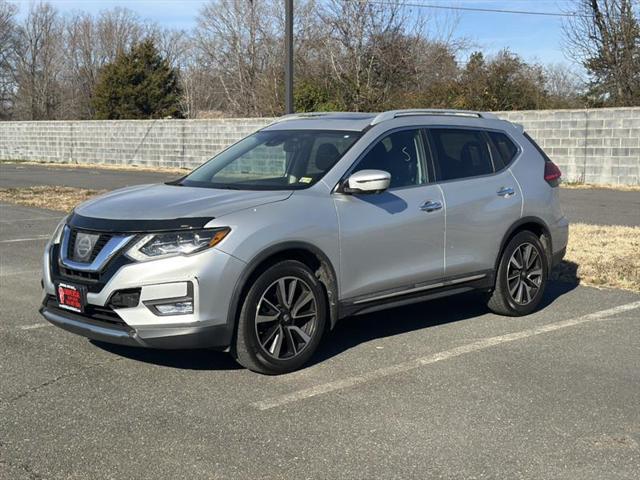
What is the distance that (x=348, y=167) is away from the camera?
5539mm

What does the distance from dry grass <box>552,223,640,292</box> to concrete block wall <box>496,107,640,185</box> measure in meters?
8.72

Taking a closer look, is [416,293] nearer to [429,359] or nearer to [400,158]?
[429,359]

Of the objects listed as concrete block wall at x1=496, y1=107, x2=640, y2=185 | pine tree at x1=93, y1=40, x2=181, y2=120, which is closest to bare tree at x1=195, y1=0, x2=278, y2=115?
pine tree at x1=93, y1=40, x2=181, y2=120

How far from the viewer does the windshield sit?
560 cm

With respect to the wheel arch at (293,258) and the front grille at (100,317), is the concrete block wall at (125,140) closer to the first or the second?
the wheel arch at (293,258)

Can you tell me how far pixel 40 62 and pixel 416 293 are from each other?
71.5m

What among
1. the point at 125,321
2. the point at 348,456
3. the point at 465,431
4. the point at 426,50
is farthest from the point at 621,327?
the point at 426,50

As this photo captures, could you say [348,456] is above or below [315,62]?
Result: below

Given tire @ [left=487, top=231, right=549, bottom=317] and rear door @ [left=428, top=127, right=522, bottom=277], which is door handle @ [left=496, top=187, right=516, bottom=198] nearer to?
rear door @ [left=428, top=127, right=522, bottom=277]

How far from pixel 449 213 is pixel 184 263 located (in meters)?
2.40

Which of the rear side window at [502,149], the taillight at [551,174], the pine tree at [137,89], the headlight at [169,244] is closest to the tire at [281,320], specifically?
the headlight at [169,244]

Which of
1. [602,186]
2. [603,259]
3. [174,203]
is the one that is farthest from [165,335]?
[602,186]

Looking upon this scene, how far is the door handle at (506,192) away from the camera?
6543 millimetres

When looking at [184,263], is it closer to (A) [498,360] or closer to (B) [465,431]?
(B) [465,431]
